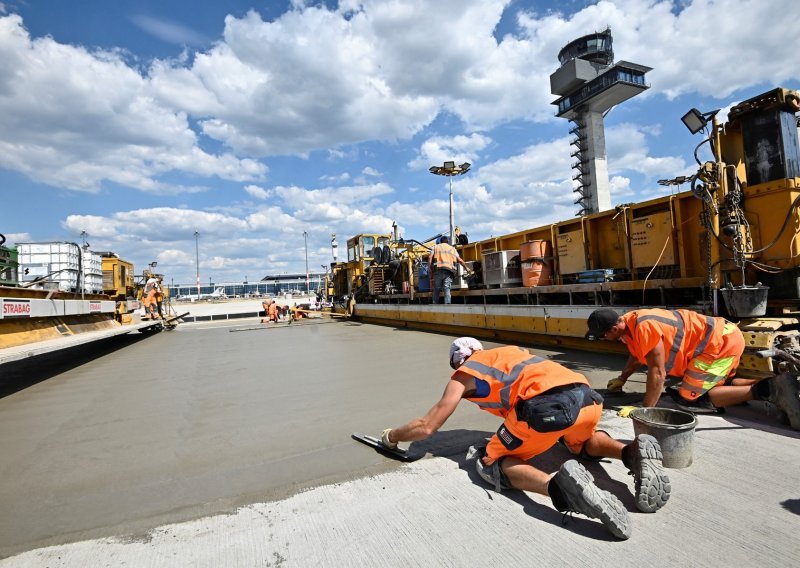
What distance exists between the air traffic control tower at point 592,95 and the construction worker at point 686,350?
5340 centimetres

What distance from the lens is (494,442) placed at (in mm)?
2598

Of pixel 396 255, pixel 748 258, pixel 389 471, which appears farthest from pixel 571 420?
→ pixel 396 255

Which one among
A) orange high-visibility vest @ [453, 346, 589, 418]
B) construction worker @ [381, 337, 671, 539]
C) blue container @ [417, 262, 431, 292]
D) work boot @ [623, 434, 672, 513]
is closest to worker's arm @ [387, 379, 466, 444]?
construction worker @ [381, 337, 671, 539]

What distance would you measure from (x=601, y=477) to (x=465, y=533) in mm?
1019

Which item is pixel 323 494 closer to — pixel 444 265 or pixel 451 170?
pixel 444 265

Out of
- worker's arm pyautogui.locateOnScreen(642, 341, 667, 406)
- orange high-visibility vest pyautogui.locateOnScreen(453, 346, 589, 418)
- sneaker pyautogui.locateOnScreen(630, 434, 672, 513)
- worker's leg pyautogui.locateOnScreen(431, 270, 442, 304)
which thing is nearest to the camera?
sneaker pyautogui.locateOnScreen(630, 434, 672, 513)

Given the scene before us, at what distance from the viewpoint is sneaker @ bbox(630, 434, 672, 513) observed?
2148 mm

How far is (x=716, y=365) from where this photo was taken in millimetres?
3469

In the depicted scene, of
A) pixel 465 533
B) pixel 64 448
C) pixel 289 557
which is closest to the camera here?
pixel 289 557

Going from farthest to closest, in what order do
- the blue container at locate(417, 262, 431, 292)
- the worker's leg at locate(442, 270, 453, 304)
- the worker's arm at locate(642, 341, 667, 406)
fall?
the blue container at locate(417, 262, 431, 292) → the worker's leg at locate(442, 270, 453, 304) → the worker's arm at locate(642, 341, 667, 406)

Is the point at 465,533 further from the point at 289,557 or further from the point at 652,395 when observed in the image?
the point at 652,395

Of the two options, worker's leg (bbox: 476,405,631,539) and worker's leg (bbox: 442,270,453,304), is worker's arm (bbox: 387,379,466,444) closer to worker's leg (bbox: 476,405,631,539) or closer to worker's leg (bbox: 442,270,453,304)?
worker's leg (bbox: 476,405,631,539)

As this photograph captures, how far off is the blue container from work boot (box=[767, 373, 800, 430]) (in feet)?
28.3

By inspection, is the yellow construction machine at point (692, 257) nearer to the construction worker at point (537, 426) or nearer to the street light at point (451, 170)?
the construction worker at point (537, 426)
